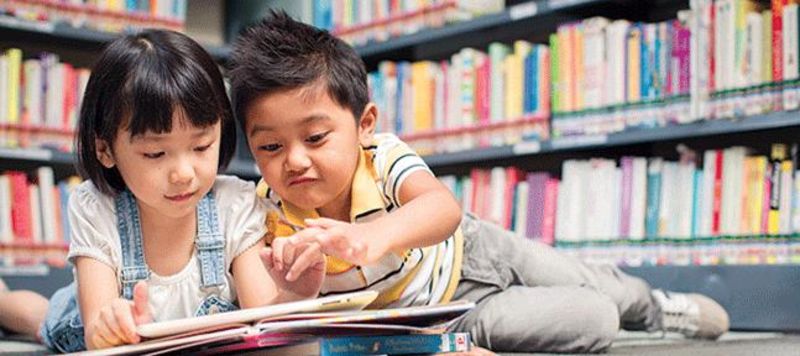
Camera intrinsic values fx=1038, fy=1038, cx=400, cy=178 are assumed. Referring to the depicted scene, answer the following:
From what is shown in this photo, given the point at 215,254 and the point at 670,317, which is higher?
the point at 215,254

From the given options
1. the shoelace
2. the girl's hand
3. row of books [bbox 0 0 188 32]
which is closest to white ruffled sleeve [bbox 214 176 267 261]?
the girl's hand

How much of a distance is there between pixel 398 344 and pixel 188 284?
40 centimetres

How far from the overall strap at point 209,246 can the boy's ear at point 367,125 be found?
0.24 meters

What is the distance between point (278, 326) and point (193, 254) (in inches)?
19.4

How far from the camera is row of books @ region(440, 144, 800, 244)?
2.47m

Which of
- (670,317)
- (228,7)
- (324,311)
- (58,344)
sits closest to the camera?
(324,311)

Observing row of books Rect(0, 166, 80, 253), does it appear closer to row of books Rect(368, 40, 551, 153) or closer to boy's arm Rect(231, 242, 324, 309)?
row of books Rect(368, 40, 551, 153)

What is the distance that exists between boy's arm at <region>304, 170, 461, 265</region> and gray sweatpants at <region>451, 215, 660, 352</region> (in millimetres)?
360

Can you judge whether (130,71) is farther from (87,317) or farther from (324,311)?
(324,311)

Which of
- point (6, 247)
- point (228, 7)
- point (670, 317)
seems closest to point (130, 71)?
point (670, 317)

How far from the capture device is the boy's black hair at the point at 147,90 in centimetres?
122

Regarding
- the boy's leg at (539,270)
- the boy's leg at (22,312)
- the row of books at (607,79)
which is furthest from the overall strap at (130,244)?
the row of books at (607,79)

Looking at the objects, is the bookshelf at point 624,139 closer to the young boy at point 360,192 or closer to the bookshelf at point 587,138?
the bookshelf at point 587,138

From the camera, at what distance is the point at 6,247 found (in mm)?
3146
